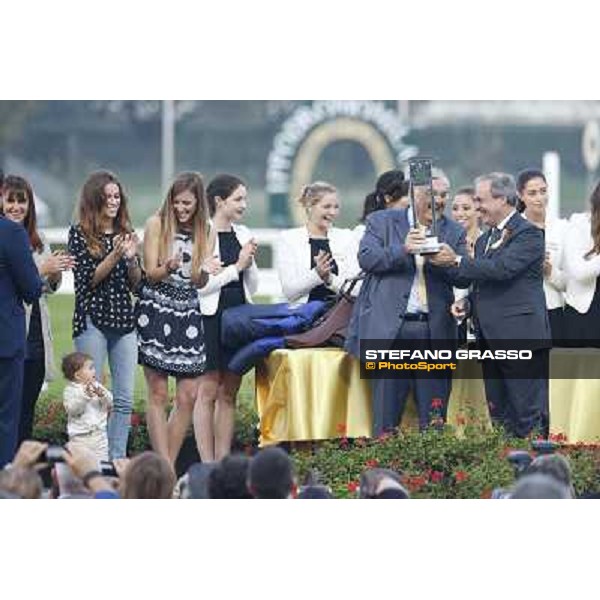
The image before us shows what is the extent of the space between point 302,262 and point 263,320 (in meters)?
0.36

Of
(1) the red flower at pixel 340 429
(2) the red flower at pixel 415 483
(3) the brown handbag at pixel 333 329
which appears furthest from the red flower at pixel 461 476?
(3) the brown handbag at pixel 333 329

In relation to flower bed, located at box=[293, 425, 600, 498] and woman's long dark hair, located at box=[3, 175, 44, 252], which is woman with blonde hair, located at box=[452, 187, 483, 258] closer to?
flower bed, located at box=[293, 425, 600, 498]

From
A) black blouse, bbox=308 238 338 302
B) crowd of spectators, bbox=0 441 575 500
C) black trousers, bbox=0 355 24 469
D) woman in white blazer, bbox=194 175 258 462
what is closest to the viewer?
crowd of spectators, bbox=0 441 575 500

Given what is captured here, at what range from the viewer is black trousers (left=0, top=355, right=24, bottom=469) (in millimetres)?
15875

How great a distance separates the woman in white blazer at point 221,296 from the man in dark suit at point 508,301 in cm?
101

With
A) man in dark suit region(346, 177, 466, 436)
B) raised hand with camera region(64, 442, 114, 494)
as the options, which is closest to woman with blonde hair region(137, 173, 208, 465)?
raised hand with camera region(64, 442, 114, 494)

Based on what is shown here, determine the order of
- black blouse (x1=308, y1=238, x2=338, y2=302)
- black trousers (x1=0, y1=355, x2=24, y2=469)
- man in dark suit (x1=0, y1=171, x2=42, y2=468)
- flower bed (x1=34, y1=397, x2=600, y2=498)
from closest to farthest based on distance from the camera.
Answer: man in dark suit (x1=0, y1=171, x2=42, y2=468) → black trousers (x1=0, y1=355, x2=24, y2=469) → flower bed (x1=34, y1=397, x2=600, y2=498) → black blouse (x1=308, y1=238, x2=338, y2=302)

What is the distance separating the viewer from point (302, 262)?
16.4m

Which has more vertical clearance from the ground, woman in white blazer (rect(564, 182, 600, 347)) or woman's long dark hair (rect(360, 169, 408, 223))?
woman's long dark hair (rect(360, 169, 408, 223))

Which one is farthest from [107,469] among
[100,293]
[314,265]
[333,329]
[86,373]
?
[314,265]

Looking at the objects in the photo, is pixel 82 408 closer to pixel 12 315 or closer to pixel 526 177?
pixel 12 315

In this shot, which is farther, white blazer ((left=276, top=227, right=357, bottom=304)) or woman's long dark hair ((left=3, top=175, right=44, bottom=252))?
white blazer ((left=276, top=227, right=357, bottom=304))

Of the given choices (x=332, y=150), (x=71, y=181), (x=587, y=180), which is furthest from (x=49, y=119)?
(x=587, y=180)

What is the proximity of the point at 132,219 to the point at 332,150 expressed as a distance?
3.50 ft
